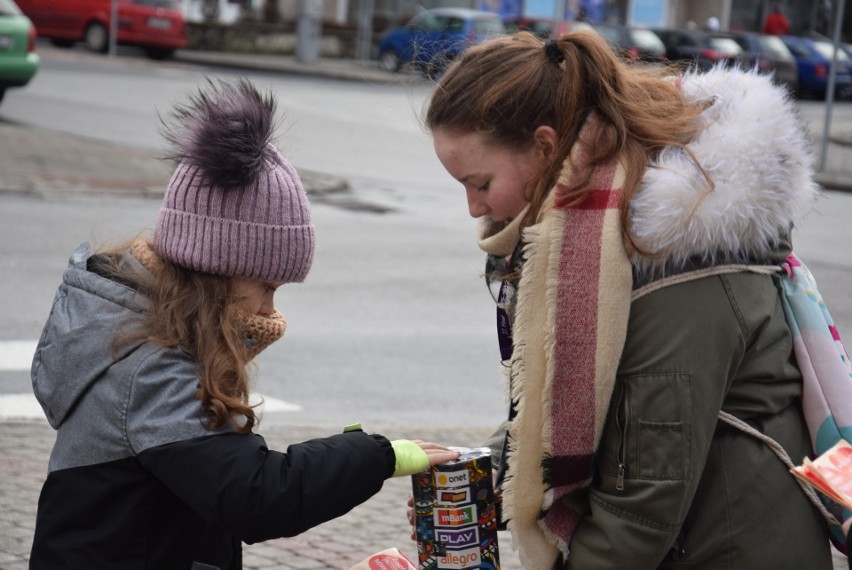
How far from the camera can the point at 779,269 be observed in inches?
88.0

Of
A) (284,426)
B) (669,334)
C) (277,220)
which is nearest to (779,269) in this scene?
(669,334)

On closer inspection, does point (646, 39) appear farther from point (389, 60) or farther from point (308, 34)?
point (308, 34)

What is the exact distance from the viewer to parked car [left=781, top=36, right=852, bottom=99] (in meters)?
34.6

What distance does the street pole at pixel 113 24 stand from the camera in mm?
27922

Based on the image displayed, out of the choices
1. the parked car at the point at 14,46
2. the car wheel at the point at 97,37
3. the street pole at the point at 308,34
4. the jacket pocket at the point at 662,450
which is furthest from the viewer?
the street pole at the point at 308,34

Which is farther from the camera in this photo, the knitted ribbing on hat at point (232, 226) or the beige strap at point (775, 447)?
the knitted ribbing on hat at point (232, 226)

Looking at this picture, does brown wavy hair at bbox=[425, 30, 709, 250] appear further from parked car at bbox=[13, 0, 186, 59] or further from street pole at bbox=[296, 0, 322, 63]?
street pole at bbox=[296, 0, 322, 63]

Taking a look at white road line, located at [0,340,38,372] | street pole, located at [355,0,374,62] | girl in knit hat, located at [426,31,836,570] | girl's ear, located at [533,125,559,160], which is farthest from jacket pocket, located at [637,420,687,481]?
street pole, located at [355,0,374,62]

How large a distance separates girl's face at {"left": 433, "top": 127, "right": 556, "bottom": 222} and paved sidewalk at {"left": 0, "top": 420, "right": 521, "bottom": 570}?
2108mm

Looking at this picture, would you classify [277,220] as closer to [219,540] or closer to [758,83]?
[219,540]

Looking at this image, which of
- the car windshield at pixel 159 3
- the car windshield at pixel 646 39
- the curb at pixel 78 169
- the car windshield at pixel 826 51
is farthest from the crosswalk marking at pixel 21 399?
the car windshield at pixel 826 51

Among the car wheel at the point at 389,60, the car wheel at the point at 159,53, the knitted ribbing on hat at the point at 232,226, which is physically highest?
the knitted ribbing on hat at the point at 232,226

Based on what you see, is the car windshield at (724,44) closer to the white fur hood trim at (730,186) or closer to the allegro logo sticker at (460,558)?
the white fur hood trim at (730,186)

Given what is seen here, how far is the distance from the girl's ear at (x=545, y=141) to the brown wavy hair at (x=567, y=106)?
0.01 m
